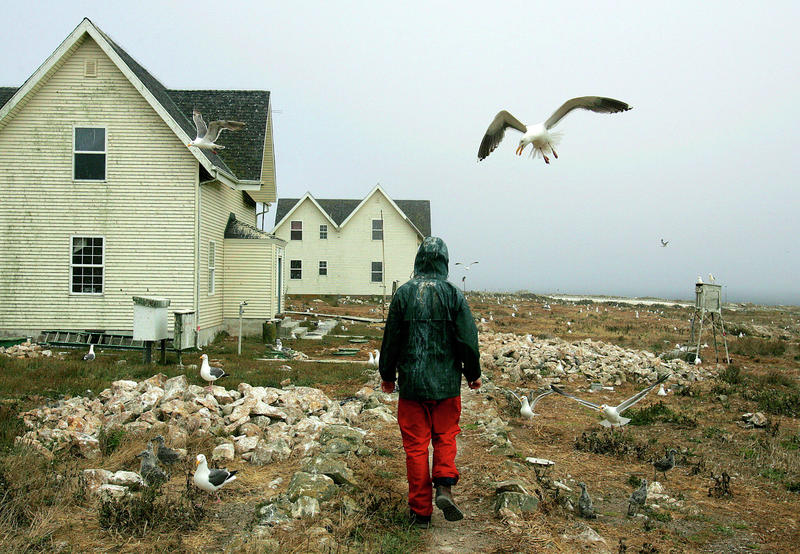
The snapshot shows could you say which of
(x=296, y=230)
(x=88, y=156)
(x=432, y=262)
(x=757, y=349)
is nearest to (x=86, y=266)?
(x=88, y=156)

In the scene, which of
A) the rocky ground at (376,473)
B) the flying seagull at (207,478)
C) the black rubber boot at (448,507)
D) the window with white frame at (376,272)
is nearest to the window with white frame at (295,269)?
the window with white frame at (376,272)

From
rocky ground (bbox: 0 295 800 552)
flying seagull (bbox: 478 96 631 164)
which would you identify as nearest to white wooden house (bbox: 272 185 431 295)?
rocky ground (bbox: 0 295 800 552)

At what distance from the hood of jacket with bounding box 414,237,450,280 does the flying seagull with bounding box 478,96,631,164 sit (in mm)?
3471

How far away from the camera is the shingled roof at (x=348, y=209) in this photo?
138 ft

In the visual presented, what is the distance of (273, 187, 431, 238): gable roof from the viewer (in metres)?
40.8

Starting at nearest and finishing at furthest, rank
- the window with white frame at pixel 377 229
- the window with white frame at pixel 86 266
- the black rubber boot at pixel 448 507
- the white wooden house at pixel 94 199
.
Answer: the black rubber boot at pixel 448 507 < the white wooden house at pixel 94 199 < the window with white frame at pixel 86 266 < the window with white frame at pixel 377 229

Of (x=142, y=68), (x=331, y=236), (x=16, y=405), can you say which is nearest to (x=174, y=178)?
(x=142, y=68)

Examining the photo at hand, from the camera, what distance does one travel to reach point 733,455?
816 cm

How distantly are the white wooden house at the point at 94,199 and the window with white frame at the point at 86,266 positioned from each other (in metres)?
0.03

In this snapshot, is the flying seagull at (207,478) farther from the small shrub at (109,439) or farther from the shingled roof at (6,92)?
the shingled roof at (6,92)

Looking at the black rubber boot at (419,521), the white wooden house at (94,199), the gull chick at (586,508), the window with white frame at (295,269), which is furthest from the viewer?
the window with white frame at (295,269)

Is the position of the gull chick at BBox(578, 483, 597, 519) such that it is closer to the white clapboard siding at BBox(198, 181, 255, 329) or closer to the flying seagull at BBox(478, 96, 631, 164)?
the flying seagull at BBox(478, 96, 631, 164)

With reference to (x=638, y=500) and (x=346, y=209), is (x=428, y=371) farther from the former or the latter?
(x=346, y=209)

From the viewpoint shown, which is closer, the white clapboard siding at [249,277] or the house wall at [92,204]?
the house wall at [92,204]
